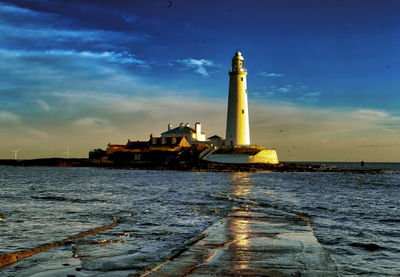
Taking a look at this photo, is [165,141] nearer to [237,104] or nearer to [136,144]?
[136,144]

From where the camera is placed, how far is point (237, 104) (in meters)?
68.8

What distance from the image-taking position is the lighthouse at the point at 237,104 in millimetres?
68812

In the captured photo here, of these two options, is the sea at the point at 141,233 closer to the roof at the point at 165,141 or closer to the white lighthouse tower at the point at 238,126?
the white lighthouse tower at the point at 238,126

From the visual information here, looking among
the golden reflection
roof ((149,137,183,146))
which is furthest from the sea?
roof ((149,137,183,146))

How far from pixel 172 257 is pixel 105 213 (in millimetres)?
8650

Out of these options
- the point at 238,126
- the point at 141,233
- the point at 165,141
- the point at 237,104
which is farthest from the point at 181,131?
the point at 141,233

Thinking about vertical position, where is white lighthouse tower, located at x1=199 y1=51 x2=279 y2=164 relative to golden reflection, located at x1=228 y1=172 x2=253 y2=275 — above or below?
above

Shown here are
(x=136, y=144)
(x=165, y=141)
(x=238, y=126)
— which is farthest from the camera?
(x=136, y=144)

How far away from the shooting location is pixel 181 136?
9531cm

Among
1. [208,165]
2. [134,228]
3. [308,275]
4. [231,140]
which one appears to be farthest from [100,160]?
[308,275]

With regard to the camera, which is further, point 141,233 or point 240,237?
point 141,233

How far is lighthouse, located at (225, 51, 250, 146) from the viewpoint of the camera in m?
68.8

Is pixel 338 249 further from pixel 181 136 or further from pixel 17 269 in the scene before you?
pixel 181 136

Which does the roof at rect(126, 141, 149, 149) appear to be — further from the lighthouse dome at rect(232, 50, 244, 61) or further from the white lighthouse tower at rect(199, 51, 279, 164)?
the lighthouse dome at rect(232, 50, 244, 61)
